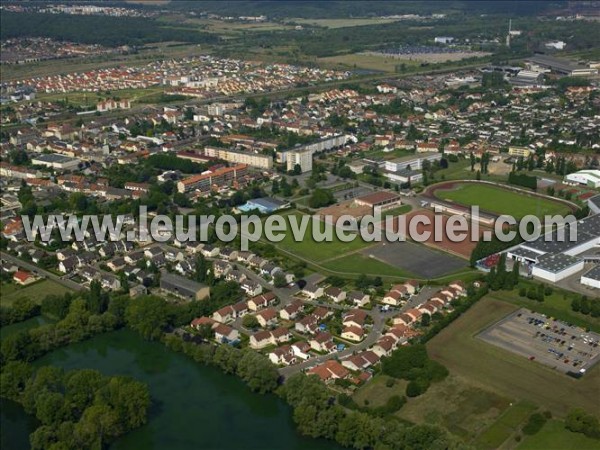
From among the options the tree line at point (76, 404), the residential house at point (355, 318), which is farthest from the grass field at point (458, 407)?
the tree line at point (76, 404)

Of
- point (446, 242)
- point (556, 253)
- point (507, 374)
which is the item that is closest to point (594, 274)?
point (556, 253)

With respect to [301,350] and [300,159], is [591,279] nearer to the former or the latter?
[301,350]

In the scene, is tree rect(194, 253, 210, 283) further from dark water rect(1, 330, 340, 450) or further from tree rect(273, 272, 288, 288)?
dark water rect(1, 330, 340, 450)

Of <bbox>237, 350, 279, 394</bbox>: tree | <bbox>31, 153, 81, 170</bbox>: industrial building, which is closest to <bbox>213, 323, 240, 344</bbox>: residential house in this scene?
<bbox>237, 350, 279, 394</bbox>: tree

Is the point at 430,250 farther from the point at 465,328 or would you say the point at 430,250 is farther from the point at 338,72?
the point at 338,72

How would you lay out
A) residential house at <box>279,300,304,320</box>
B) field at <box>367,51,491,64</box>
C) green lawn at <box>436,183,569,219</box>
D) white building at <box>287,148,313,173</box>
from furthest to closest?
field at <box>367,51,491,64</box> → white building at <box>287,148,313,173</box> → green lawn at <box>436,183,569,219</box> → residential house at <box>279,300,304,320</box>

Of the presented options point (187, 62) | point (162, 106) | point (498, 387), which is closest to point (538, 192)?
point (498, 387)
